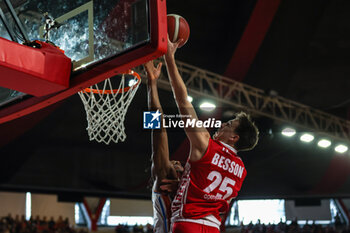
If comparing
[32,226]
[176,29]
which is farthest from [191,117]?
[32,226]

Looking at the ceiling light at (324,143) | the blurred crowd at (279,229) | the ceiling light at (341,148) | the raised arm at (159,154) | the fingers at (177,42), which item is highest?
A: the ceiling light at (324,143)

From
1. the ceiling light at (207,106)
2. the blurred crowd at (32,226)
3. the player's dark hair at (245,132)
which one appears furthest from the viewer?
the blurred crowd at (32,226)

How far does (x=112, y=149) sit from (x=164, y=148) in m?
10.5

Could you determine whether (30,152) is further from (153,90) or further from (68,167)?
(153,90)

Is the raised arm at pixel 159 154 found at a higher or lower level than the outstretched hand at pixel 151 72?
lower

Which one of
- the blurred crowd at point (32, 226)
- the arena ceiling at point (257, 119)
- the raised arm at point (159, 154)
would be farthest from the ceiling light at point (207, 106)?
the raised arm at point (159, 154)

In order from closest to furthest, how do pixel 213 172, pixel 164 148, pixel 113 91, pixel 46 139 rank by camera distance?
pixel 213 172, pixel 164 148, pixel 113 91, pixel 46 139

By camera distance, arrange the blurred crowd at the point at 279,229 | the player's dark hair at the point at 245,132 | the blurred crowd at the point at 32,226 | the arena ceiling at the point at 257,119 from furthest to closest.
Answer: the blurred crowd at the point at 32,226, the arena ceiling at the point at 257,119, the blurred crowd at the point at 279,229, the player's dark hair at the point at 245,132

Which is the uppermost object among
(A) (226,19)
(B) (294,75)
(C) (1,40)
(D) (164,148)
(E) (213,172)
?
(A) (226,19)

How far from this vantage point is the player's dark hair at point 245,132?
2.65m

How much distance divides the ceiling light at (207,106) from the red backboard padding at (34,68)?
8.01m

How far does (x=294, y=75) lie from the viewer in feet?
43.6

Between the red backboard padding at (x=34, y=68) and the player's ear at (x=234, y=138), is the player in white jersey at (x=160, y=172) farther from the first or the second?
the red backboard padding at (x=34, y=68)

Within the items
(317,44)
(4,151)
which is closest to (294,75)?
(317,44)
